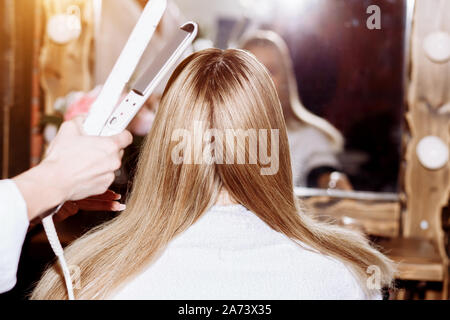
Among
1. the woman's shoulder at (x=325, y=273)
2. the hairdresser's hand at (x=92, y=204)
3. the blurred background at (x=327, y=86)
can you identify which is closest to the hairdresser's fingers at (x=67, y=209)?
the hairdresser's hand at (x=92, y=204)

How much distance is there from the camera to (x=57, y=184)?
48cm

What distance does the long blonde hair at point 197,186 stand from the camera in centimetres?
61

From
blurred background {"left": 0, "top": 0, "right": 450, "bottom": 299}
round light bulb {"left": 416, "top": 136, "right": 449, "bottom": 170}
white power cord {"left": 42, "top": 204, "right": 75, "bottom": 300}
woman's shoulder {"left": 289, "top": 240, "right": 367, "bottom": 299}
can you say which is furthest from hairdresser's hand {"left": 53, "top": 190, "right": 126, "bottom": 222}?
round light bulb {"left": 416, "top": 136, "right": 449, "bottom": 170}

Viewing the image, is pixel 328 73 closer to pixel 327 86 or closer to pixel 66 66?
pixel 327 86

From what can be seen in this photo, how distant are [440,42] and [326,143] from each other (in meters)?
0.53

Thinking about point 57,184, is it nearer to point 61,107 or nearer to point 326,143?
point 61,107

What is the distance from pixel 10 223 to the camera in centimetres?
46

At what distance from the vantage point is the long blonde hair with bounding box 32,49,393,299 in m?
0.61

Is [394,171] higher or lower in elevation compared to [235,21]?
lower

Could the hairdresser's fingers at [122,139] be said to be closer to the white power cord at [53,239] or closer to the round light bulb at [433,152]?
the white power cord at [53,239]

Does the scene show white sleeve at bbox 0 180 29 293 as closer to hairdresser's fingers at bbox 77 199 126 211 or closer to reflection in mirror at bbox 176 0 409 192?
hairdresser's fingers at bbox 77 199 126 211

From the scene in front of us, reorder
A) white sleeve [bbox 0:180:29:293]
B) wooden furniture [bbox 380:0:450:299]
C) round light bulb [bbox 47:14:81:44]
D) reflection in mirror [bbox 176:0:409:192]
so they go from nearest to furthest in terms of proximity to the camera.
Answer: white sleeve [bbox 0:180:29:293], wooden furniture [bbox 380:0:450:299], round light bulb [bbox 47:14:81:44], reflection in mirror [bbox 176:0:409:192]

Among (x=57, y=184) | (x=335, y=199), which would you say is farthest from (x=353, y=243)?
(x=335, y=199)

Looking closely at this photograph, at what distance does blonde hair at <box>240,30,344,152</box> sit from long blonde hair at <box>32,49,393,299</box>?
104 cm
